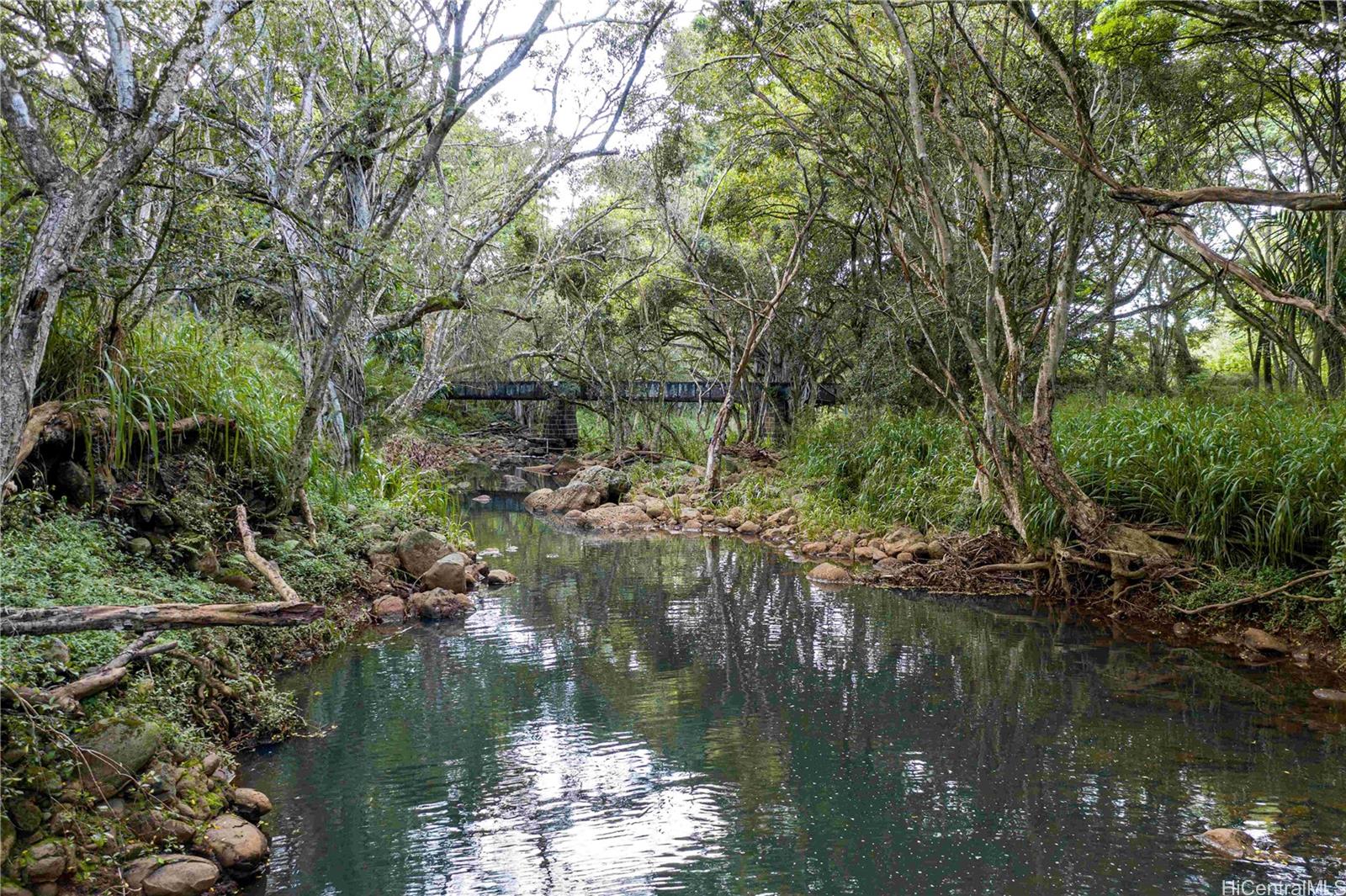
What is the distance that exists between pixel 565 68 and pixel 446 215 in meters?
3.21

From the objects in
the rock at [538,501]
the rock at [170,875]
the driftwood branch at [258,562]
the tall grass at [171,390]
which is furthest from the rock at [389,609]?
the rock at [538,501]

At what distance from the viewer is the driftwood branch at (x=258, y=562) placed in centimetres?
577

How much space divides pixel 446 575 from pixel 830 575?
4499 millimetres

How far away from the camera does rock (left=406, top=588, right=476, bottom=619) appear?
8172 mm

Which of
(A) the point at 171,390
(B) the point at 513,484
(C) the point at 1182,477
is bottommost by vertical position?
(B) the point at 513,484

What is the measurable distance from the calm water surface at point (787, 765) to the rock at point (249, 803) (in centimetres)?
10

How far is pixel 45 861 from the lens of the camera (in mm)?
2980

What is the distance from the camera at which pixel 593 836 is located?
4051 mm

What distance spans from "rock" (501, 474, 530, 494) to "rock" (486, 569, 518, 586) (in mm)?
10191

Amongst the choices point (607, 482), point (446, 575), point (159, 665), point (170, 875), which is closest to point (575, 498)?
point (607, 482)

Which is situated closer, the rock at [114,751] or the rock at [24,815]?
the rock at [24,815]

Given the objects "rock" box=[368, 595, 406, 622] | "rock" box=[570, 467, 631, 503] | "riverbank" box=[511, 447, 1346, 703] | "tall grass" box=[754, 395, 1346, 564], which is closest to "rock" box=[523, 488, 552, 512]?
"riverbank" box=[511, 447, 1346, 703]

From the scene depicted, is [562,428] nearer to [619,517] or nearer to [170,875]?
[619,517]

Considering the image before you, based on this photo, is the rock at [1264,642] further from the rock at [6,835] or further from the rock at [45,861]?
the rock at [6,835]
